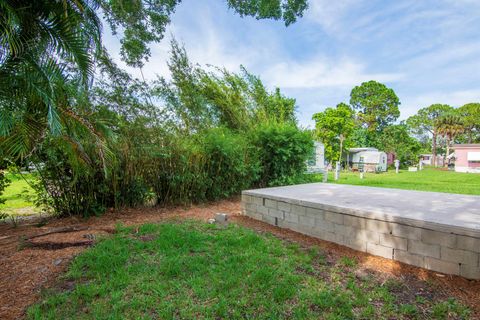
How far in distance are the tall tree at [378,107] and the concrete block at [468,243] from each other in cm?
3351

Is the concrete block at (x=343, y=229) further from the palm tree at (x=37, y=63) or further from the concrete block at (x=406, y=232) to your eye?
the palm tree at (x=37, y=63)

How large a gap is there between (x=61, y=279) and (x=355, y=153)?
25.7 meters

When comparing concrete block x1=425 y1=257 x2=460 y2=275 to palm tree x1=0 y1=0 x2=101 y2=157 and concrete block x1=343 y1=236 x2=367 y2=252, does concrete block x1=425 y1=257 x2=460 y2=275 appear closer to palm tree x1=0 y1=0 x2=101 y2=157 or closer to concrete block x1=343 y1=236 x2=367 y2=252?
concrete block x1=343 y1=236 x2=367 y2=252

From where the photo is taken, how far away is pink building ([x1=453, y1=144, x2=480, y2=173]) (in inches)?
786

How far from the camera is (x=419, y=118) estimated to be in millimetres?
34688

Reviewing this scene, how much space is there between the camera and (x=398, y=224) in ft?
8.36

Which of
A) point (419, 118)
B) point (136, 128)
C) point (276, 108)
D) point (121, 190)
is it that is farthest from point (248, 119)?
point (419, 118)

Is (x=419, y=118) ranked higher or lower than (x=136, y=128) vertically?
higher

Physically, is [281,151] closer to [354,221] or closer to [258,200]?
[258,200]

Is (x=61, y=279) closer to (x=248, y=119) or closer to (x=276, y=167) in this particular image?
(x=276, y=167)

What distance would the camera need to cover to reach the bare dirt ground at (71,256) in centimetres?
200

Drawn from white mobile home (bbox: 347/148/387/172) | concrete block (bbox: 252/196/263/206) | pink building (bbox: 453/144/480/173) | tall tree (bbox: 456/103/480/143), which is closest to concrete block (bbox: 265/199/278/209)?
concrete block (bbox: 252/196/263/206)

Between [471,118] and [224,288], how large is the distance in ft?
134

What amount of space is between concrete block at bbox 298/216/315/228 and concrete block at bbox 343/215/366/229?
0.49 meters
